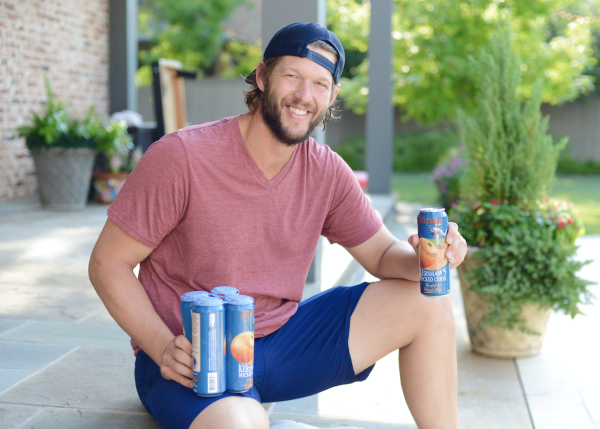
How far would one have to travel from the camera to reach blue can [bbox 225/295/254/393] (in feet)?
4.83

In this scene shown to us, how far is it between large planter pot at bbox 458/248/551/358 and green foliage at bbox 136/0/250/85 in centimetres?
1172

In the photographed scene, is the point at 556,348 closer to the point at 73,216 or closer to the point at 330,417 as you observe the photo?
the point at 330,417

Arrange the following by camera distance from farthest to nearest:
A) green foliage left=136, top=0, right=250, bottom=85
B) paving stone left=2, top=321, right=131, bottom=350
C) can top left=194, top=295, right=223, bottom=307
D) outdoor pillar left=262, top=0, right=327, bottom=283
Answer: green foliage left=136, top=0, right=250, bottom=85 → outdoor pillar left=262, top=0, right=327, bottom=283 → paving stone left=2, top=321, right=131, bottom=350 → can top left=194, top=295, right=223, bottom=307

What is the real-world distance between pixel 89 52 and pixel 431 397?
736 cm

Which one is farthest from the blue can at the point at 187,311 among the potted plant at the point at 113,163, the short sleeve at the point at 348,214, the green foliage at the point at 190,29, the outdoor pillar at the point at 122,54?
the green foliage at the point at 190,29

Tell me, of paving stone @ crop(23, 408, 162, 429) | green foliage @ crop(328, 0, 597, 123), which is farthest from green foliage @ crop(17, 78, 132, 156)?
green foliage @ crop(328, 0, 597, 123)

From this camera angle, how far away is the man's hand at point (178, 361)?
1.51 meters

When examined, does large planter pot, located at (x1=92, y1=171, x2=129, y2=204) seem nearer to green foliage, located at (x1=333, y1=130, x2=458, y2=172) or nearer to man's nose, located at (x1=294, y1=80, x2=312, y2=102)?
man's nose, located at (x1=294, y1=80, x2=312, y2=102)

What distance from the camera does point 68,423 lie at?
1.92m

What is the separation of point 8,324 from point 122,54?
6.27m

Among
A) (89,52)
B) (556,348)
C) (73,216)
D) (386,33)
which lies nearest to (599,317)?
(556,348)

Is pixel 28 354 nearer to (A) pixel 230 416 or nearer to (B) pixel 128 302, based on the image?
(B) pixel 128 302

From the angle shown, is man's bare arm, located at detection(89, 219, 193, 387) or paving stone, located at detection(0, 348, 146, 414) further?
paving stone, located at detection(0, 348, 146, 414)

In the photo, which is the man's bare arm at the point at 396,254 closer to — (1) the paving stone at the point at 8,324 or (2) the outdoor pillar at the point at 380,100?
(1) the paving stone at the point at 8,324
